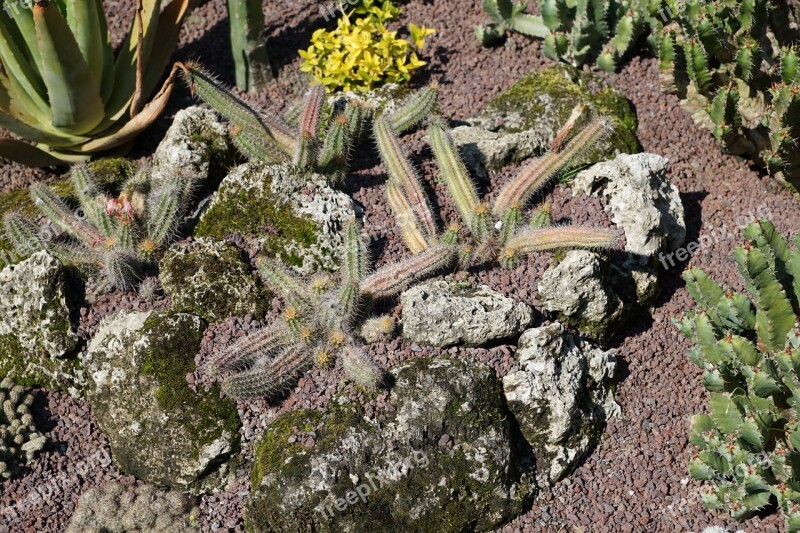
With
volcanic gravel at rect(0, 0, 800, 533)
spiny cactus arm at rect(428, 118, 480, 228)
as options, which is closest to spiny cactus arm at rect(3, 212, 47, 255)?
volcanic gravel at rect(0, 0, 800, 533)

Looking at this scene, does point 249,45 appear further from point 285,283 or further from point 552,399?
point 552,399

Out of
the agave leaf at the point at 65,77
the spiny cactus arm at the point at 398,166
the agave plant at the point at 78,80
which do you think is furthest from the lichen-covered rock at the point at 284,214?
the agave leaf at the point at 65,77

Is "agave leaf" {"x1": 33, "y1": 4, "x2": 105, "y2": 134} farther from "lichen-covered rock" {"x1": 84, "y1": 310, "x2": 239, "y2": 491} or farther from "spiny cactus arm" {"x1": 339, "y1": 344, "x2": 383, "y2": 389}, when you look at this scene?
"spiny cactus arm" {"x1": 339, "y1": 344, "x2": 383, "y2": 389}

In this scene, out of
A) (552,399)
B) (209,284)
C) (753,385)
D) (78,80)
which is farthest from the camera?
(78,80)

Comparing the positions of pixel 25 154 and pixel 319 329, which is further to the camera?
pixel 25 154

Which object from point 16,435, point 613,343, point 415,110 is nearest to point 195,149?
point 415,110

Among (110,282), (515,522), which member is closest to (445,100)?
(110,282)
